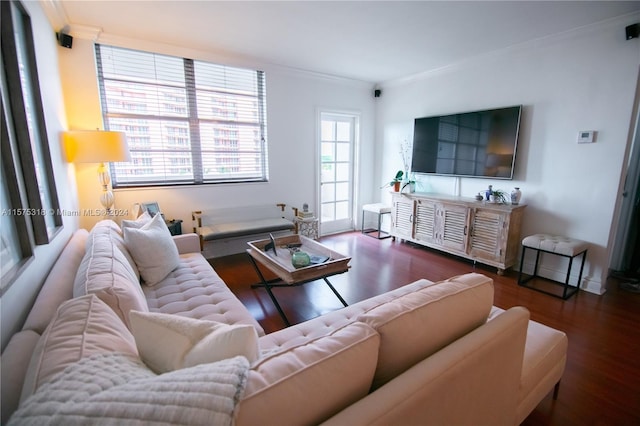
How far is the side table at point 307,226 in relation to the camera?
4.32 metres

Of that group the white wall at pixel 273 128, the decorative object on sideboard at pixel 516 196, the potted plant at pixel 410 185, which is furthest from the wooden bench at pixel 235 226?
the decorative object on sideboard at pixel 516 196

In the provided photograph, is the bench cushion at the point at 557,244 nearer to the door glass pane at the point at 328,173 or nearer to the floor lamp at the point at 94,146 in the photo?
the door glass pane at the point at 328,173

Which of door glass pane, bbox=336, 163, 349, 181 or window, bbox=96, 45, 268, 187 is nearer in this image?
window, bbox=96, 45, 268, 187

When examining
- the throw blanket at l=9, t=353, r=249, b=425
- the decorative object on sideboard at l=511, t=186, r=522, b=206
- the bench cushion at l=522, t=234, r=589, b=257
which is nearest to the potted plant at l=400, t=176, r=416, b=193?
the decorative object on sideboard at l=511, t=186, r=522, b=206

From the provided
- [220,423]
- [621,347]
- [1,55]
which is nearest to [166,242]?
[1,55]

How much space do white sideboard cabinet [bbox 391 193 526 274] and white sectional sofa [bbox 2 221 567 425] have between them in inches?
81.9

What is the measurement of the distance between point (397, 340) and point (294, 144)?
387 centimetres

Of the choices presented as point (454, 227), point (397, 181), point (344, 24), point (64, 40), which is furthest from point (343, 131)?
point (64, 40)

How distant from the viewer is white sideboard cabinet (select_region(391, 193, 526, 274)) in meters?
3.33

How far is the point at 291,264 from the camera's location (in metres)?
2.54

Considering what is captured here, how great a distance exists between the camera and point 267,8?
8.28ft

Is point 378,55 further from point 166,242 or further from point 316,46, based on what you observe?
point 166,242

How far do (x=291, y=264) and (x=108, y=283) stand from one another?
1473 millimetres

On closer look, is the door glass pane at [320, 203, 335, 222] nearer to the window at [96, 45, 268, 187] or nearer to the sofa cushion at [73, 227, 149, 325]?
the window at [96, 45, 268, 187]
